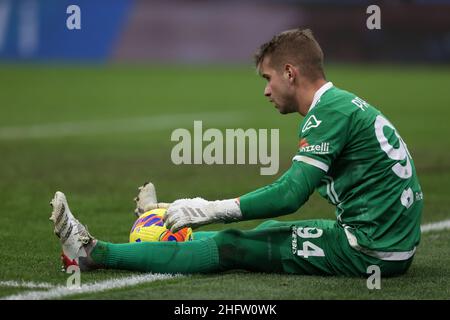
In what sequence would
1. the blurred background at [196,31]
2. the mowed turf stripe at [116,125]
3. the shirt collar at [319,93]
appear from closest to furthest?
the shirt collar at [319,93] < the mowed turf stripe at [116,125] < the blurred background at [196,31]

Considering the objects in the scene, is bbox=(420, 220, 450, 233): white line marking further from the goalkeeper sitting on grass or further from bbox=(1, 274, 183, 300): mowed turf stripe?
bbox=(1, 274, 183, 300): mowed turf stripe

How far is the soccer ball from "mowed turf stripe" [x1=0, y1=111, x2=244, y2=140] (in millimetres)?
7908

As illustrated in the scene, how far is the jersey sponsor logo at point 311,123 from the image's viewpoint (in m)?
5.61

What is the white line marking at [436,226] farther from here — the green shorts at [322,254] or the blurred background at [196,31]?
the blurred background at [196,31]

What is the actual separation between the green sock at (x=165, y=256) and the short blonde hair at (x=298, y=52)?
1.14m

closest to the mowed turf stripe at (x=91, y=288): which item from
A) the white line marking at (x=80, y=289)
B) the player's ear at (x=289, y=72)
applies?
the white line marking at (x=80, y=289)

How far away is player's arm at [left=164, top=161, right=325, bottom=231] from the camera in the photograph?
5.48 m

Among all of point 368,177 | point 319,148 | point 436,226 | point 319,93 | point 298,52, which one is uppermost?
point 298,52

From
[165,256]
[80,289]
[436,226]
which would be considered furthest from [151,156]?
[80,289]

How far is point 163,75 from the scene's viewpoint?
26938 millimetres

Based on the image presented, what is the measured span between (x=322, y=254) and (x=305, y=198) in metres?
0.47

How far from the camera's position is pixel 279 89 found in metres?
5.82

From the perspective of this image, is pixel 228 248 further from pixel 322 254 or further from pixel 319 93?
pixel 319 93
